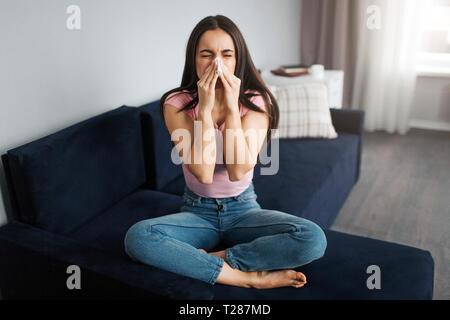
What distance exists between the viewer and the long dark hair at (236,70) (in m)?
1.44

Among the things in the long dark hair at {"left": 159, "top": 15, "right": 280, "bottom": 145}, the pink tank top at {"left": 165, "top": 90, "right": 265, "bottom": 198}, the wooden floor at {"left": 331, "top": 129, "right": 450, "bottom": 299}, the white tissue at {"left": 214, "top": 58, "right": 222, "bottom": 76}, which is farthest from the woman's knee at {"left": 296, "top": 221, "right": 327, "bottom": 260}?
the wooden floor at {"left": 331, "top": 129, "right": 450, "bottom": 299}

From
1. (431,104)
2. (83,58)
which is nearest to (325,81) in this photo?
(431,104)

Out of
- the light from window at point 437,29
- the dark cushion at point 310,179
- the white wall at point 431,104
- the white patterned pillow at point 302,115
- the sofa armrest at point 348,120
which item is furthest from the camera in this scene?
the white wall at point 431,104

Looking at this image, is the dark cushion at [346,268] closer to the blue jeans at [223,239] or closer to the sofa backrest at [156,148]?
the blue jeans at [223,239]

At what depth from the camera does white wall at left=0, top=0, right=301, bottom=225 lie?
1604 millimetres

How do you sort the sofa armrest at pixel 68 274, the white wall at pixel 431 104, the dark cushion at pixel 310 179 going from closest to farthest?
1. the sofa armrest at pixel 68 274
2. the dark cushion at pixel 310 179
3. the white wall at pixel 431 104

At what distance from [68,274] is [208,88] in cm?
71

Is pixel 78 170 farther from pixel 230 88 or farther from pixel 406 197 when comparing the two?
pixel 406 197

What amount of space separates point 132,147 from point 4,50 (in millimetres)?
625

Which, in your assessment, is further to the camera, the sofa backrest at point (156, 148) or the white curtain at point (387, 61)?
the white curtain at point (387, 61)

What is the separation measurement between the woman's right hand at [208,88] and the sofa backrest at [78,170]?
1.86 ft

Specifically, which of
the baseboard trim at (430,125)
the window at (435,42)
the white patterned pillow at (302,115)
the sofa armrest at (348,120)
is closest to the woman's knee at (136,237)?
the white patterned pillow at (302,115)
